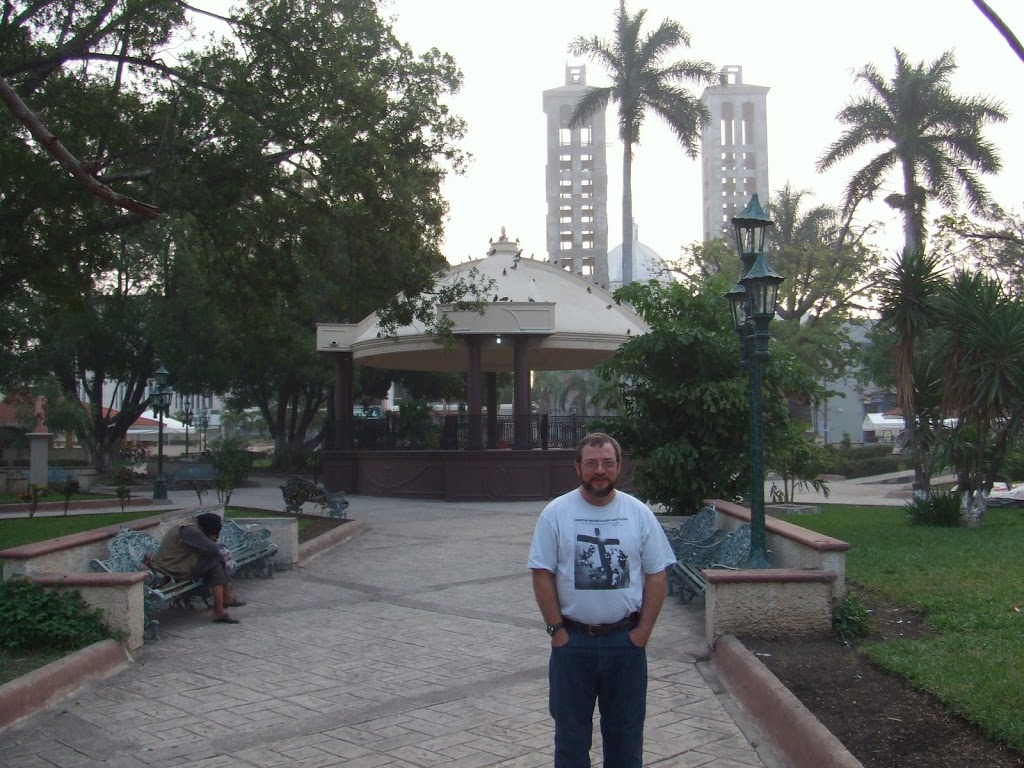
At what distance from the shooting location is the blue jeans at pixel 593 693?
407 centimetres

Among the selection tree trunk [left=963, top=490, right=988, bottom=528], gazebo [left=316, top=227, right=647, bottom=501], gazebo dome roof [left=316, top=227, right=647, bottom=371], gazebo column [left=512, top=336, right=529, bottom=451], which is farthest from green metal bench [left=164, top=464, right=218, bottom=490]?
tree trunk [left=963, top=490, right=988, bottom=528]

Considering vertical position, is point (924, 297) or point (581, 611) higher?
point (924, 297)

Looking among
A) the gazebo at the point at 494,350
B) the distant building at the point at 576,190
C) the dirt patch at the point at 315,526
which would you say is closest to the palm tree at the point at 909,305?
the gazebo at the point at 494,350

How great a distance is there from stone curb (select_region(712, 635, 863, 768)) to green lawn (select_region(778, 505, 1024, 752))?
83cm

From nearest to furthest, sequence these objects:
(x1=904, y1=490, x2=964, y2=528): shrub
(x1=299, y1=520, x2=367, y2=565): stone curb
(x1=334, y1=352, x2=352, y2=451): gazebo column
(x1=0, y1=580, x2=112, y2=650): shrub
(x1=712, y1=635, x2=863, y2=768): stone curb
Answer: (x1=712, y1=635, x2=863, y2=768): stone curb → (x1=0, y1=580, x2=112, y2=650): shrub → (x1=299, y1=520, x2=367, y2=565): stone curb → (x1=904, y1=490, x2=964, y2=528): shrub → (x1=334, y1=352, x2=352, y2=451): gazebo column

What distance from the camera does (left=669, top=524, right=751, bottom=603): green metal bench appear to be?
9.53 meters

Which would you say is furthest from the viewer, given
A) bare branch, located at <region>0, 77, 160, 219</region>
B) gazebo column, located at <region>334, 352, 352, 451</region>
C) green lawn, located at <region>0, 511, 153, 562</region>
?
gazebo column, located at <region>334, 352, 352, 451</region>

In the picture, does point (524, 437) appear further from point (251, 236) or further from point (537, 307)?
point (251, 236)

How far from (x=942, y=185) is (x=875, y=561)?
28.4 m

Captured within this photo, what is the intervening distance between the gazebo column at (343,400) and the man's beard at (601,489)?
82.6 ft

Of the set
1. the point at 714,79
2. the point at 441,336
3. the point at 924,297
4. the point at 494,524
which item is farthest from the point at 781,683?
the point at 714,79

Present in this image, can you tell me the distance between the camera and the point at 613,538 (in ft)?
13.7

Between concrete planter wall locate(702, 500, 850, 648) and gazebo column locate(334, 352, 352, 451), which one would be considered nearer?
concrete planter wall locate(702, 500, 850, 648)

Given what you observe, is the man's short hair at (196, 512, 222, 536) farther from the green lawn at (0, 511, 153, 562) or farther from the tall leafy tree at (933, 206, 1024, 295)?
the tall leafy tree at (933, 206, 1024, 295)
